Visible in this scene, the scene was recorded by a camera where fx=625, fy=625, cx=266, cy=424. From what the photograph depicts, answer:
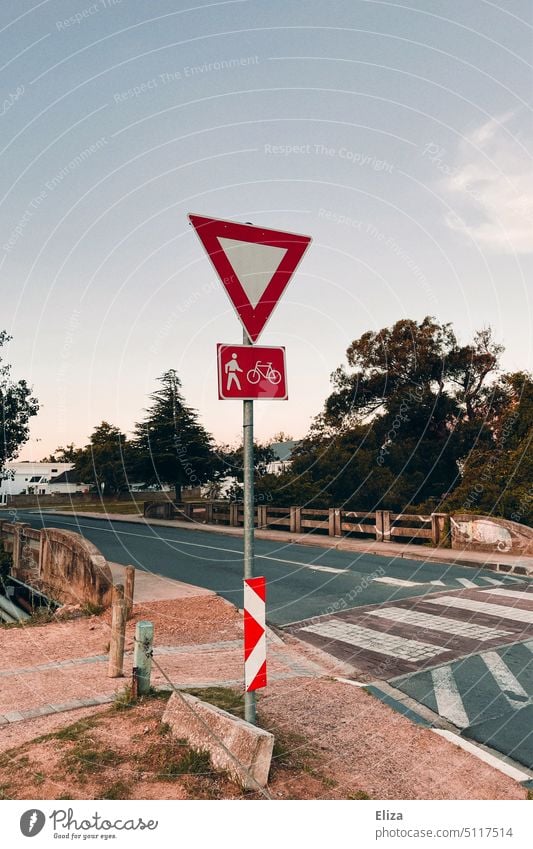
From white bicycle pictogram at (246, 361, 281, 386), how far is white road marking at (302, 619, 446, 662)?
4.92 metres

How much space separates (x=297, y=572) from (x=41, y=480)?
81927 millimetres

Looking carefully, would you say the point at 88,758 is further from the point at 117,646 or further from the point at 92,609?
the point at 92,609

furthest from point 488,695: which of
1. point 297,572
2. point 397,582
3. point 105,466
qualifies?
point 105,466

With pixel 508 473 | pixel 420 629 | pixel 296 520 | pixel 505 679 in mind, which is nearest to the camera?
pixel 505 679

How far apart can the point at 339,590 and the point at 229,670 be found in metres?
5.48

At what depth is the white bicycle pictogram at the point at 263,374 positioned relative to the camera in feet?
13.6

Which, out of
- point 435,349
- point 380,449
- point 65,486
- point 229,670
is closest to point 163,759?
point 229,670

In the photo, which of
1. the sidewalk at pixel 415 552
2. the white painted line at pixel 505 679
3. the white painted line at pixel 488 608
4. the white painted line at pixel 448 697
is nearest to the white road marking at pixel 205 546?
the sidewalk at pixel 415 552

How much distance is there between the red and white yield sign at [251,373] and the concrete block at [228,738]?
2156mm

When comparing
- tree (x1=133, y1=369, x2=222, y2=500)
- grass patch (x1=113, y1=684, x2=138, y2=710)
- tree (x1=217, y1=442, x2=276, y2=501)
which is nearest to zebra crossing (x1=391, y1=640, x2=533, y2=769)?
grass patch (x1=113, y1=684, x2=138, y2=710)

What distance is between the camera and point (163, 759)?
4.26 meters

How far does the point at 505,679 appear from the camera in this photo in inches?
263

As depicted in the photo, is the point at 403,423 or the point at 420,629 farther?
the point at 403,423

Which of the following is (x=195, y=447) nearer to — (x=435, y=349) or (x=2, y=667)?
(x=435, y=349)
